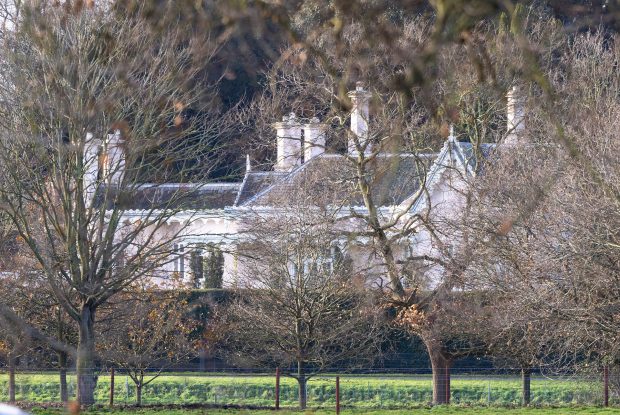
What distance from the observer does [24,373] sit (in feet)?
69.6

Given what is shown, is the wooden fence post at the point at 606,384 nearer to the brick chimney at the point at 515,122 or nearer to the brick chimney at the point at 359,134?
the brick chimney at the point at 515,122

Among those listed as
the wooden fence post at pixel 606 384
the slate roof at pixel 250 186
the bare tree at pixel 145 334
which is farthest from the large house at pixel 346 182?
the slate roof at pixel 250 186

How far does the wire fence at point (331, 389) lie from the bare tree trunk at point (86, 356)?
148 cm

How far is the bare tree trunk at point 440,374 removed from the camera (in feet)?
70.4

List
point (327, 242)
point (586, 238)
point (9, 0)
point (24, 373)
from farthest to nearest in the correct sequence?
point (327, 242) → point (24, 373) → point (9, 0) → point (586, 238)

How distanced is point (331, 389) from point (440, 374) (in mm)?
2507

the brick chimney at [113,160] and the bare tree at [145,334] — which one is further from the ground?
the brick chimney at [113,160]

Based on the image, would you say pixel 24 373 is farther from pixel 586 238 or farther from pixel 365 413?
pixel 586 238

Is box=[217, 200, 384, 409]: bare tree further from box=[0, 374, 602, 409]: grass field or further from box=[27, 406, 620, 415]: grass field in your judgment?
box=[27, 406, 620, 415]: grass field

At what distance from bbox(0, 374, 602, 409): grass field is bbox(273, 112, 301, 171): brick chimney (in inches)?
202

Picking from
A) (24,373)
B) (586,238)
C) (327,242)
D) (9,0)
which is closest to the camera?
(586,238)

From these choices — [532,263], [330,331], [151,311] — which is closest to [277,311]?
[330,331]

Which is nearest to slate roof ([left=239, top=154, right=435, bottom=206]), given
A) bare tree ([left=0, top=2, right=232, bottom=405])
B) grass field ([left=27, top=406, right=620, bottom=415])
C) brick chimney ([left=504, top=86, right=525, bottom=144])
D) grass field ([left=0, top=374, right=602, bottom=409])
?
brick chimney ([left=504, top=86, right=525, bottom=144])

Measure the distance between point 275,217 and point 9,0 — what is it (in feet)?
25.3
